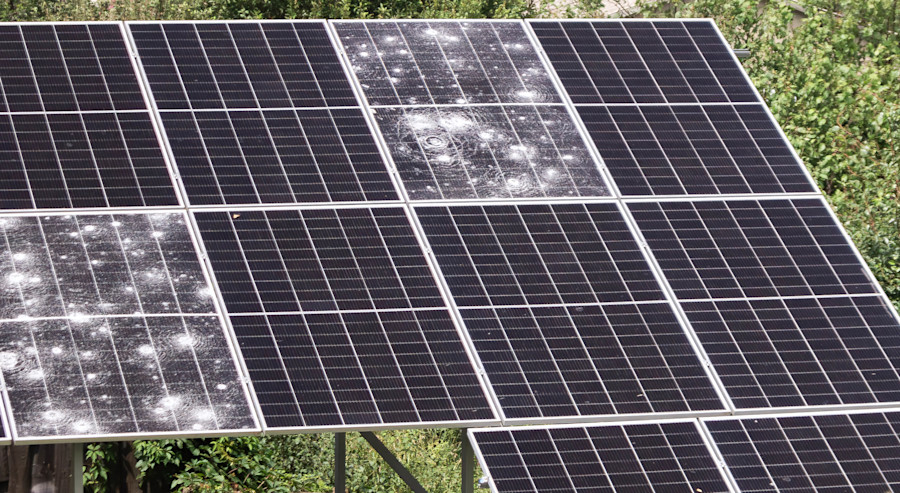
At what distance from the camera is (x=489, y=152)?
11.8 m

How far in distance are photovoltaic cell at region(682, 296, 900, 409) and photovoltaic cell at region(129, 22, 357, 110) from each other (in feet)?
14.3

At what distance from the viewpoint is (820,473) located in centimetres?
962

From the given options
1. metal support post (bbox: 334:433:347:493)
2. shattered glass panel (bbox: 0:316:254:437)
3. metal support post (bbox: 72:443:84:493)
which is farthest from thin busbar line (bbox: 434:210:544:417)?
metal support post (bbox: 72:443:84:493)

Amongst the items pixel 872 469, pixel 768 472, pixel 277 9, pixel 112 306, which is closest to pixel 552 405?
pixel 768 472

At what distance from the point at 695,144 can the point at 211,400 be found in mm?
5860

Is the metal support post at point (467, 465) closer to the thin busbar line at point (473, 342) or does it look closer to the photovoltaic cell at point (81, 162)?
the thin busbar line at point (473, 342)

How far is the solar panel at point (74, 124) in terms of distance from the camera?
10.6 meters

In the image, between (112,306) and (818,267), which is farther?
(818,267)

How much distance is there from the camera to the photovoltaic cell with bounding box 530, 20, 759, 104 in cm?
1277

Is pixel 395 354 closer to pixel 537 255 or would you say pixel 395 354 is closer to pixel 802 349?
→ pixel 537 255

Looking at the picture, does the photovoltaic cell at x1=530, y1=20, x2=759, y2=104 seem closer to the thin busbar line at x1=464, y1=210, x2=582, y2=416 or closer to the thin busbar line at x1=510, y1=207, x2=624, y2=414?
the thin busbar line at x1=510, y1=207, x2=624, y2=414

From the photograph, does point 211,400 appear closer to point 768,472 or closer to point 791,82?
point 768,472

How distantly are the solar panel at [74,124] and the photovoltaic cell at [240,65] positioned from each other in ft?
1.04

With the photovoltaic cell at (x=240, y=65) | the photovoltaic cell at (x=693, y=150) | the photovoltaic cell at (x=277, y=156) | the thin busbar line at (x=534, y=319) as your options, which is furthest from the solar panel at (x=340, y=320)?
the photovoltaic cell at (x=693, y=150)
